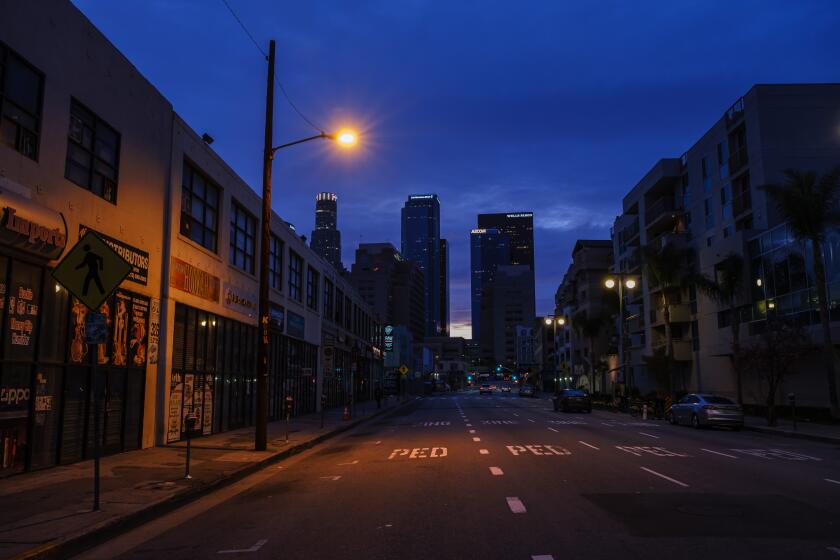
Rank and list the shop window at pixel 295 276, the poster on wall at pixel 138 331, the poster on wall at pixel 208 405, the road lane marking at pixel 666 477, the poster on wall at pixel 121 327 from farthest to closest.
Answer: the shop window at pixel 295 276 → the poster on wall at pixel 208 405 → the poster on wall at pixel 138 331 → the poster on wall at pixel 121 327 → the road lane marking at pixel 666 477

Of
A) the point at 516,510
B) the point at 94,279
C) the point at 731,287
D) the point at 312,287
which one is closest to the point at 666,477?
the point at 516,510

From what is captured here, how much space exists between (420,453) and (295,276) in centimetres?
1941

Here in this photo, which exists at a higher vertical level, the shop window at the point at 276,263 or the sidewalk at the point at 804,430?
the shop window at the point at 276,263

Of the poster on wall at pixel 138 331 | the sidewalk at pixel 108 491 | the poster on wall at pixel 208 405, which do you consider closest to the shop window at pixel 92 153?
the poster on wall at pixel 138 331

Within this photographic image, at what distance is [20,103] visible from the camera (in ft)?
41.6

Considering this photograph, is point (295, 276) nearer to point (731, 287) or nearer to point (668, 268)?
point (731, 287)

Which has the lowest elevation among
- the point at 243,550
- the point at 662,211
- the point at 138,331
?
the point at 243,550

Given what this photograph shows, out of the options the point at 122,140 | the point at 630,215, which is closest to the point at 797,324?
the point at 122,140

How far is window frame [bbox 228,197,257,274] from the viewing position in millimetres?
25203

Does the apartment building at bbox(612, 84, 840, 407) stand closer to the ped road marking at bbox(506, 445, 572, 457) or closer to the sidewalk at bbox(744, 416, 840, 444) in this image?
the sidewalk at bbox(744, 416, 840, 444)

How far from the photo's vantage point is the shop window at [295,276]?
34.2m

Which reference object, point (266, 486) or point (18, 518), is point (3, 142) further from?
point (266, 486)

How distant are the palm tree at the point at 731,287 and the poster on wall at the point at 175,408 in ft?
99.5

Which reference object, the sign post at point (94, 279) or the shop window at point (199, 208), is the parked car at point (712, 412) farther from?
the sign post at point (94, 279)
